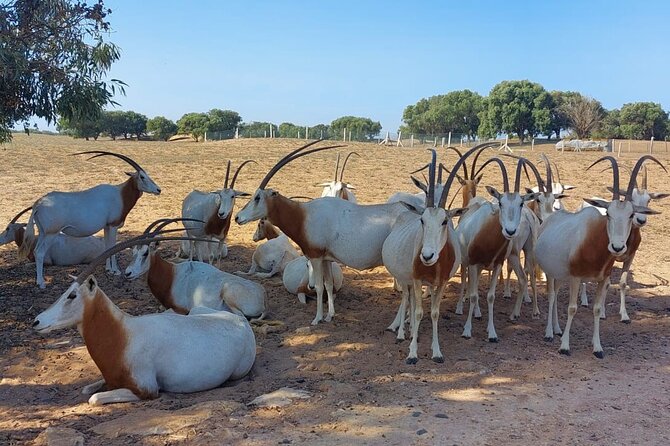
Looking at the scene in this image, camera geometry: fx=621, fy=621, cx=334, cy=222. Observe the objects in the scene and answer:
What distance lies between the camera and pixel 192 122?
225 feet

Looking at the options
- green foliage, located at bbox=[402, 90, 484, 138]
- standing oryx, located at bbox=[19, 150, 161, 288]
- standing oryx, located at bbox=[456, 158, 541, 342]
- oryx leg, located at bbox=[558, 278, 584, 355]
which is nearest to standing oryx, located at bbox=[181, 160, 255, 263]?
standing oryx, located at bbox=[19, 150, 161, 288]

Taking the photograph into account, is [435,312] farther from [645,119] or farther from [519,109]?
[645,119]

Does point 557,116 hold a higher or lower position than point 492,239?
higher

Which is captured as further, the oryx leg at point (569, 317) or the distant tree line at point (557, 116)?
the distant tree line at point (557, 116)

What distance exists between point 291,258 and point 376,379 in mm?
4764

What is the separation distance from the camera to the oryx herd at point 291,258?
550 centimetres

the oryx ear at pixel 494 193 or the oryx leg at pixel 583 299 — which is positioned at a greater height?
the oryx ear at pixel 494 193

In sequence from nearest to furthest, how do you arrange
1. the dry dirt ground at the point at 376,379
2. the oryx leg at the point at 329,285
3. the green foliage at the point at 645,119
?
the dry dirt ground at the point at 376,379 → the oryx leg at the point at 329,285 → the green foliage at the point at 645,119

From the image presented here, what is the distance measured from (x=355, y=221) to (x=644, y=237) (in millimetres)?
9158

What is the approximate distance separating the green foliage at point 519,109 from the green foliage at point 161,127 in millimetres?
35838

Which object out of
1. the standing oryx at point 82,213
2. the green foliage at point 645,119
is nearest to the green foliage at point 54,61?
the standing oryx at point 82,213

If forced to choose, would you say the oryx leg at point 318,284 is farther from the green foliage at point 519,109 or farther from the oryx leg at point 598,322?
the green foliage at point 519,109

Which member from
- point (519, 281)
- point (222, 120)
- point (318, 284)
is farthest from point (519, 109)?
point (318, 284)

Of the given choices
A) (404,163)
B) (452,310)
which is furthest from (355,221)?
(404,163)
